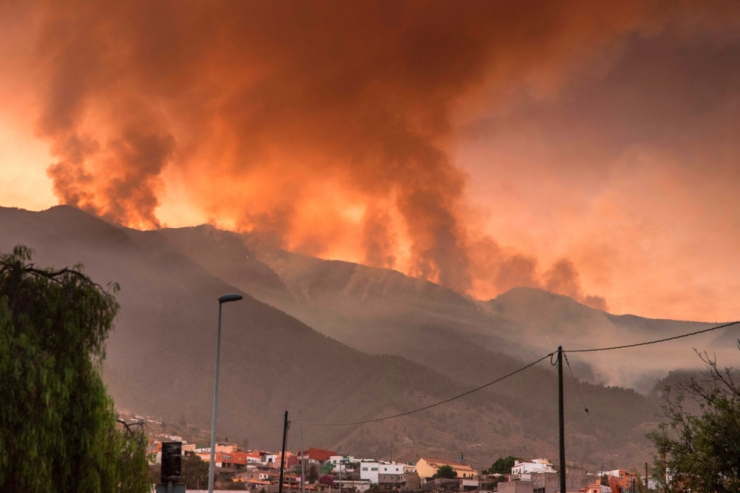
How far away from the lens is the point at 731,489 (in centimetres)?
2992

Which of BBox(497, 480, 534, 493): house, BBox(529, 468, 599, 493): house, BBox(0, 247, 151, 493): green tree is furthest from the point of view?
BBox(529, 468, 599, 493): house

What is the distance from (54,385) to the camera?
26109 mm

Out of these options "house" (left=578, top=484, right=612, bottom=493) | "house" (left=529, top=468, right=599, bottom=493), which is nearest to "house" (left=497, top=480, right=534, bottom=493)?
"house" (left=529, top=468, right=599, bottom=493)

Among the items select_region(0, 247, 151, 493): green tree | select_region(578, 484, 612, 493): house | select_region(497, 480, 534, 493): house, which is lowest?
select_region(578, 484, 612, 493): house

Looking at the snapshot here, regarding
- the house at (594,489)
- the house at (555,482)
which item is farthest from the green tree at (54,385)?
the house at (594,489)

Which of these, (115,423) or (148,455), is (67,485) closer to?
(115,423)

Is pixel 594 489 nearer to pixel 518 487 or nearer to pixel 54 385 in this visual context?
pixel 518 487

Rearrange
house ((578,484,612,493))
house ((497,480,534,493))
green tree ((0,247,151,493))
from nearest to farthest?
1. green tree ((0,247,151,493))
2. house ((497,480,534,493))
3. house ((578,484,612,493))

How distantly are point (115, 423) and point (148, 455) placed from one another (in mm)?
3718

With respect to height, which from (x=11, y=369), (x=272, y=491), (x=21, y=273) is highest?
(x=21, y=273)

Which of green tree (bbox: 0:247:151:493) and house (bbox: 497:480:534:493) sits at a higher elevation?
green tree (bbox: 0:247:151:493)

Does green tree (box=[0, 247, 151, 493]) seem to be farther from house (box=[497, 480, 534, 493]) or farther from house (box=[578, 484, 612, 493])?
house (box=[578, 484, 612, 493])

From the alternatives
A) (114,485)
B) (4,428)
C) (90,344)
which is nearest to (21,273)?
(90,344)

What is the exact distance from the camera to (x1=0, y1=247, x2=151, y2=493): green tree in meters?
24.8
